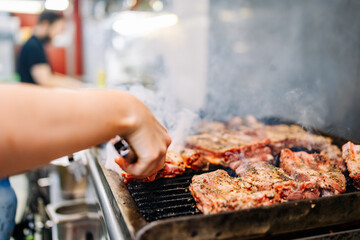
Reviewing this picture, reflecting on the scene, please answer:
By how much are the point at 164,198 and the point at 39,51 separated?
5.15m

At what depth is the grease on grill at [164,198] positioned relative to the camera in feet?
5.38

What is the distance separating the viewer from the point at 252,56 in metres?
4.92

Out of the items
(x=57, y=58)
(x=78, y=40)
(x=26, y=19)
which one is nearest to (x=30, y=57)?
(x=78, y=40)

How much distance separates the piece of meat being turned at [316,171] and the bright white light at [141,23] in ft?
13.2

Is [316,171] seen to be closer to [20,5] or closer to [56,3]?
[56,3]

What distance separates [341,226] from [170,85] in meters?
4.41

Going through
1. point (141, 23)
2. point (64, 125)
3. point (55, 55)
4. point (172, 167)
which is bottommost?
point (55, 55)

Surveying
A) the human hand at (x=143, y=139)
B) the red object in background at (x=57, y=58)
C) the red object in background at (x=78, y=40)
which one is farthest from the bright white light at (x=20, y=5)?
the human hand at (x=143, y=139)

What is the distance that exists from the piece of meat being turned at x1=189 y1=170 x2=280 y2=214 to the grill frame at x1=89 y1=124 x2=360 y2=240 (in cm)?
19

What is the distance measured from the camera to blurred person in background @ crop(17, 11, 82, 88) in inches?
223

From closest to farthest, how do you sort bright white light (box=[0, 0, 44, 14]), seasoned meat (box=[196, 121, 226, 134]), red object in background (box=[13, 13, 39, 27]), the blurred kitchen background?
seasoned meat (box=[196, 121, 226, 134]), the blurred kitchen background, bright white light (box=[0, 0, 44, 14]), red object in background (box=[13, 13, 39, 27])

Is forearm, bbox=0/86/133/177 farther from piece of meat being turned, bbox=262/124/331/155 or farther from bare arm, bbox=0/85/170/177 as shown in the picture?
piece of meat being turned, bbox=262/124/331/155

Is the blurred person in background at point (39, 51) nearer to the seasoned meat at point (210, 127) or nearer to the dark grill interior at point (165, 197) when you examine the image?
the seasoned meat at point (210, 127)

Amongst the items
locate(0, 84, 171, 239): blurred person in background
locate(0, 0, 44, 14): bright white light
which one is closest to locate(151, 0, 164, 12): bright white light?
locate(0, 84, 171, 239): blurred person in background
